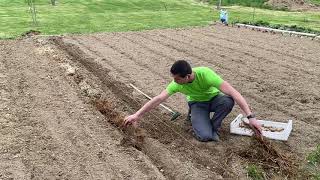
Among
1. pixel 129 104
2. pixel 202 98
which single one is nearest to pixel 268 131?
pixel 202 98

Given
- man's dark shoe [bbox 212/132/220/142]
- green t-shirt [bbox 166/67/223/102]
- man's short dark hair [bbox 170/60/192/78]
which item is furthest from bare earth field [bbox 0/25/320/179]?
man's short dark hair [bbox 170/60/192/78]

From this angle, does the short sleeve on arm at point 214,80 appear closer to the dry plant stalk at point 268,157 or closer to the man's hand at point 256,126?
the man's hand at point 256,126

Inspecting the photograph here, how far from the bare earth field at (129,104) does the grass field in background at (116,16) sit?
3405 mm

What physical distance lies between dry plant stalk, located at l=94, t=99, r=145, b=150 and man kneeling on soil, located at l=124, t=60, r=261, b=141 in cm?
31

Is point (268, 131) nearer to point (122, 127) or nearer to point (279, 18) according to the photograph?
point (122, 127)

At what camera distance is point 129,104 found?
902 centimetres

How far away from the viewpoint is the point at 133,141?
Answer: 23.0 feet

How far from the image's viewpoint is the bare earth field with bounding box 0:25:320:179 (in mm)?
6305

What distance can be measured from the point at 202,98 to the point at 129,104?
83.5 inches

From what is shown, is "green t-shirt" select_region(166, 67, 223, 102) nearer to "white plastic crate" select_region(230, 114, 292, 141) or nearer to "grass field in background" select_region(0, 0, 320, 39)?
"white plastic crate" select_region(230, 114, 292, 141)

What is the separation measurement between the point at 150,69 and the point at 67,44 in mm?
4686

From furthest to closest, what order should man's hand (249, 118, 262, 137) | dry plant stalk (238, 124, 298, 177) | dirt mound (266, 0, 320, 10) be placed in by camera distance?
dirt mound (266, 0, 320, 10) → man's hand (249, 118, 262, 137) → dry plant stalk (238, 124, 298, 177)

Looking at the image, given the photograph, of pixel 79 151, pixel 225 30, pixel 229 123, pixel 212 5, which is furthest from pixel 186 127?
pixel 212 5

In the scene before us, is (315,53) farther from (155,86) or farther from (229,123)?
(229,123)
